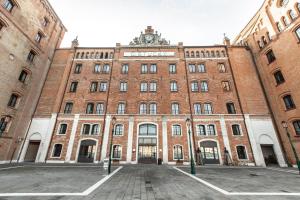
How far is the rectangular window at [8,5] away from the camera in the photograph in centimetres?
1803

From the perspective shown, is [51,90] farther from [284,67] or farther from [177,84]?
[284,67]

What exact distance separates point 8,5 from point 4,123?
15029 mm

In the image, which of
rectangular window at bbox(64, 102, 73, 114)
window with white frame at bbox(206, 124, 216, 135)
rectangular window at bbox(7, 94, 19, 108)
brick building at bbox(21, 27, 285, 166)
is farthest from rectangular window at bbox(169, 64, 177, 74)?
rectangular window at bbox(7, 94, 19, 108)

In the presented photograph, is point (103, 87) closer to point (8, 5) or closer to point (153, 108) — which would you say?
point (153, 108)

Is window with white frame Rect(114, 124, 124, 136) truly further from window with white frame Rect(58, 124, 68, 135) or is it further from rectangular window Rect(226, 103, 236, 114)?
rectangular window Rect(226, 103, 236, 114)

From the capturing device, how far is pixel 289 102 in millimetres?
18516

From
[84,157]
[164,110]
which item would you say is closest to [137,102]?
[164,110]

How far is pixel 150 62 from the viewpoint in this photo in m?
25.0

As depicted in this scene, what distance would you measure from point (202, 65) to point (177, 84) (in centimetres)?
594

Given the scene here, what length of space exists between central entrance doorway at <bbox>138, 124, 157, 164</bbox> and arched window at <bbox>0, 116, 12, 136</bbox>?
1649 cm

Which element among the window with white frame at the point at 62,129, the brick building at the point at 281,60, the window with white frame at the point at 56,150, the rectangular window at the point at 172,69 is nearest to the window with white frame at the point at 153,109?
the rectangular window at the point at 172,69

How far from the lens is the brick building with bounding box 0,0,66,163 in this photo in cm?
1739

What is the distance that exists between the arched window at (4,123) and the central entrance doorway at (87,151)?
8873mm

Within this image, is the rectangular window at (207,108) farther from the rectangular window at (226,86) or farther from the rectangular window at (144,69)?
the rectangular window at (144,69)
